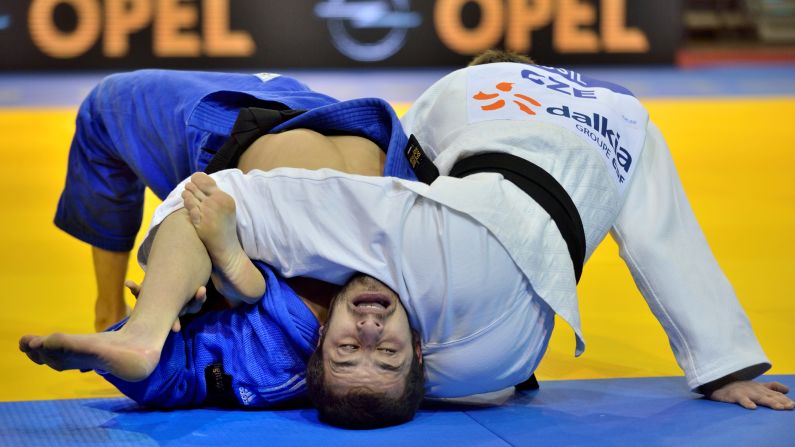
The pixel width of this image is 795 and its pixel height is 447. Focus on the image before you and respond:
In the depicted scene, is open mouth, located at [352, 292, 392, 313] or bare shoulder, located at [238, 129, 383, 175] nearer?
open mouth, located at [352, 292, 392, 313]

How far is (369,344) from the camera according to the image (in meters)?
2.62

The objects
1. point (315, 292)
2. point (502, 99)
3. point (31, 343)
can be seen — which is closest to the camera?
point (31, 343)

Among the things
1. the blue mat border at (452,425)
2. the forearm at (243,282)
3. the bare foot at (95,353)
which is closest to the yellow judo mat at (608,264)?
the blue mat border at (452,425)

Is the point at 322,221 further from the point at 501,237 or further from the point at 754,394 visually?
the point at 754,394

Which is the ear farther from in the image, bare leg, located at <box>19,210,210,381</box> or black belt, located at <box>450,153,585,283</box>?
black belt, located at <box>450,153,585,283</box>

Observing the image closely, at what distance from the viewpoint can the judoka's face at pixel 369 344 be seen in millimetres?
2607

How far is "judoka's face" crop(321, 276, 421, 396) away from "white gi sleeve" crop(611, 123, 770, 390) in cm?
75

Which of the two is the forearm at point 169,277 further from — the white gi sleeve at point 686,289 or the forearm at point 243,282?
the white gi sleeve at point 686,289

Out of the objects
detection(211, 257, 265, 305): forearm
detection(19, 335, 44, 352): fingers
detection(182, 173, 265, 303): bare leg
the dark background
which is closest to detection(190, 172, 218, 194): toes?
detection(182, 173, 265, 303): bare leg

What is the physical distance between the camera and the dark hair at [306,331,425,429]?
263cm

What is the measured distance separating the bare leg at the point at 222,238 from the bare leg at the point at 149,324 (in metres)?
0.03

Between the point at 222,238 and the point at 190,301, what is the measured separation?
181 mm

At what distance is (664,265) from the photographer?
3012 mm

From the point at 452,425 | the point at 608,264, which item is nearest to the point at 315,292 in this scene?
the point at 452,425
